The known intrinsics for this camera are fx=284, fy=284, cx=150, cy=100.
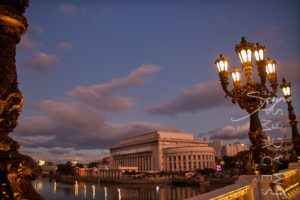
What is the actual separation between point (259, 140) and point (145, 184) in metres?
100

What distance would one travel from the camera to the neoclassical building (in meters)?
134

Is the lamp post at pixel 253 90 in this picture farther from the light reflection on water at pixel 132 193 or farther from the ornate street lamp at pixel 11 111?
the light reflection on water at pixel 132 193

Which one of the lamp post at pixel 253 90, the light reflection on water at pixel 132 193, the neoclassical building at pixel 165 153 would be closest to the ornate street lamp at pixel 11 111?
the lamp post at pixel 253 90

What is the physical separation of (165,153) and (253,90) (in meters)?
132

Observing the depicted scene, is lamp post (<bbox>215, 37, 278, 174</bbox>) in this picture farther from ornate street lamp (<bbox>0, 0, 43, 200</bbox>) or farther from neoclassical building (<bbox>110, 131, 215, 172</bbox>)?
neoclassical building (<bbox>110, 131, 215, 172</bbox>)

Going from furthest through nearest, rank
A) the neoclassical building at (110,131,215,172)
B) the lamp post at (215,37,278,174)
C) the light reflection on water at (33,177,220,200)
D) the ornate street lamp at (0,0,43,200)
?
the neoclassical building at (110,131,215,172) → the light reflection on water at (33,177,220,200) → the lamp post at (215,37,278,174) → the ornate street lamp at (0,0,43,200)

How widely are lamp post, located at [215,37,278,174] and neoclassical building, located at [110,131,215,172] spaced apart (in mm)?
124755

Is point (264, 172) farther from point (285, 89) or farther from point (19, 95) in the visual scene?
point (19, 95)

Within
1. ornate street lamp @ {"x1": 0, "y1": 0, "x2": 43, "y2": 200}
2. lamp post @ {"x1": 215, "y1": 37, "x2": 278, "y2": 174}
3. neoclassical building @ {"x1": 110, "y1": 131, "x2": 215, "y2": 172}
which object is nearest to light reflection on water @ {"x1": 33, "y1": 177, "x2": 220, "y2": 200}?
neoclassical building @ {"x1": 110, "y1": 131, "x2": 215, "y2": 172}

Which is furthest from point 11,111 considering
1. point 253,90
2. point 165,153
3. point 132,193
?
point 165,153

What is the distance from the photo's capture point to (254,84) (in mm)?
11117

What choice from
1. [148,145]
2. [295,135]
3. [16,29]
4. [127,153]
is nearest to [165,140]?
[148,145]

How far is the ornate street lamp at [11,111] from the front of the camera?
216cm

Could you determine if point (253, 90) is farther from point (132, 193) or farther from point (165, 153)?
point (165, 153)
